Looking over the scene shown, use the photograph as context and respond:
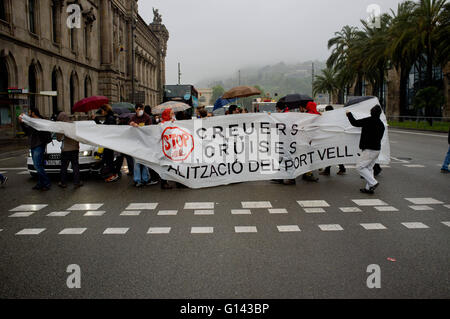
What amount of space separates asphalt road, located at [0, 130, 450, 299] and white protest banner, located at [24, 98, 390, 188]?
75cm

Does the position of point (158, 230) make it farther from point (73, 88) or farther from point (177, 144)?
point (73, 88)

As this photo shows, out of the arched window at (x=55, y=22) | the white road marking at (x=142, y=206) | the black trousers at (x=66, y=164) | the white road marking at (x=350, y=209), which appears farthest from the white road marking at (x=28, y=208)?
the arched window at (x=55, y=22)

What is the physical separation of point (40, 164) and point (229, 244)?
19.6 feet

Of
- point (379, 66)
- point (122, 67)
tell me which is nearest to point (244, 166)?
point (379, 66)

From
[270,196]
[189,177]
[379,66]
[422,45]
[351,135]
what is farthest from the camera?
[379,66]

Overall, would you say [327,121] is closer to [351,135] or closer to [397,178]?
[351,135]

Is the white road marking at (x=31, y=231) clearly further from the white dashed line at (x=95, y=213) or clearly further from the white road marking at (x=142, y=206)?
the white road marking at (x=142, y=206)

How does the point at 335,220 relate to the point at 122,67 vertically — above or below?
below

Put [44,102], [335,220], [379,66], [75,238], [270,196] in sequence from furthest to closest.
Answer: [379,66]
[44,102]
[270,196]
[335,220]
[75,238]

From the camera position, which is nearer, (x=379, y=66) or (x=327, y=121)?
(x=327, y=121)

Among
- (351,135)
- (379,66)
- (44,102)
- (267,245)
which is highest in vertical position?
(379,66)

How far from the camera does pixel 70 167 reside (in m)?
10.9

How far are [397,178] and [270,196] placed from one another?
402 centimetres

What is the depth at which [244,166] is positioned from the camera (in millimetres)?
9820
